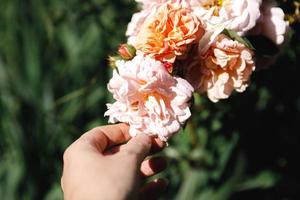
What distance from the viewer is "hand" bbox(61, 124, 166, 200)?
826mm

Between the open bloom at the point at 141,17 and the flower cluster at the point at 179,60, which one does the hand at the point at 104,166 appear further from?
the open bloom at the point at 141,17

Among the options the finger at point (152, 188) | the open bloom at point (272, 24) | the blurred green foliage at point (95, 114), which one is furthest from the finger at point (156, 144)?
the blurred green foliage at point (95, 114)

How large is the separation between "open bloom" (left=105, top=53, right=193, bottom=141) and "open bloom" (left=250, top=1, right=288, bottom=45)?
204 mm

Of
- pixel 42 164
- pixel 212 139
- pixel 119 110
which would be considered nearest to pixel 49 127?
A: pixel 42 164

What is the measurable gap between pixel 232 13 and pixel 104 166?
33 cm

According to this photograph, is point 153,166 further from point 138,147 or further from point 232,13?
point 232,13

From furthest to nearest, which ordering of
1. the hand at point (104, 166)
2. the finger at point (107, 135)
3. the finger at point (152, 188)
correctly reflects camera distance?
1. the finger at point (152, 188)
2. the finger at point (107, 135)
3. the hand at point (104, 166)

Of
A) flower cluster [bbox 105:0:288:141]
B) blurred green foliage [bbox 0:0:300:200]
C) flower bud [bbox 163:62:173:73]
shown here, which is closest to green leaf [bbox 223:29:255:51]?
flower cluster [bbox 105:0:288:141]

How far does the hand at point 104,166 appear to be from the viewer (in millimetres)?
826

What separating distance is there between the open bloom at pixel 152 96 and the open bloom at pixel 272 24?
204 mm

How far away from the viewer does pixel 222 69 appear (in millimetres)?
969

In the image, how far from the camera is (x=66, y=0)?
6.03 feet

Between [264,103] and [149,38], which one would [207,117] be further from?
[149,38]

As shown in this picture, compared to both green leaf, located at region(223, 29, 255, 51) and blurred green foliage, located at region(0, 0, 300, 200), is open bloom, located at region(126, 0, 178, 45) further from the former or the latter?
blurred green foliage, located at region(0, 0, 300, 200)
